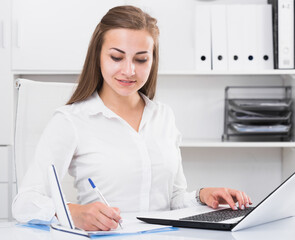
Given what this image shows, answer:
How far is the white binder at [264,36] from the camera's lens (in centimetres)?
251

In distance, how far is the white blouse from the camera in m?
1.36

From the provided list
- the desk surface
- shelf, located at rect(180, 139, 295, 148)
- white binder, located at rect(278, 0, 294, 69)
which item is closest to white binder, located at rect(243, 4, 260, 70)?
white binder, located at rect(278, 0, 294, 69)

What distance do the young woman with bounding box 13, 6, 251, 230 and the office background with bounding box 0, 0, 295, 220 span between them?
100 centimetres

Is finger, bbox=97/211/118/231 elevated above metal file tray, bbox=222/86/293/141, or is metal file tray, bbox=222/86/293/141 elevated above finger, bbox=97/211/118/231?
metal file tray, bbox=222/86/293/141

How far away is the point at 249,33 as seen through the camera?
252 cm

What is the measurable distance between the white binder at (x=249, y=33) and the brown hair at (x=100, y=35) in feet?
3.71

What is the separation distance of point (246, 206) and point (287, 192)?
0.25 meters

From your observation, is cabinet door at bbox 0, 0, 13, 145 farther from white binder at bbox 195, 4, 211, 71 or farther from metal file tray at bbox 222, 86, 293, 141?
metal file tray at bbox 222, 86, 293, 141

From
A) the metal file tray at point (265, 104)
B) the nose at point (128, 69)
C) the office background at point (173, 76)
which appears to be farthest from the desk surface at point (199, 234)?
the metal file tray at point (265, 104)

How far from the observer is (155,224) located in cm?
107

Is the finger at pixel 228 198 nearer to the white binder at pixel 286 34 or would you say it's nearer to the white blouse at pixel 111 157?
the white blouse at pixel 111 157

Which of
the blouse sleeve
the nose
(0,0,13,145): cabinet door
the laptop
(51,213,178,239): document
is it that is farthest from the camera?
(0,0,13,145): cabinet door

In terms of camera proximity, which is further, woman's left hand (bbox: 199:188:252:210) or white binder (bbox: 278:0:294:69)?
white binder (bbox: 278:0:294:69)

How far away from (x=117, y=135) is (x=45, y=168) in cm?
24
